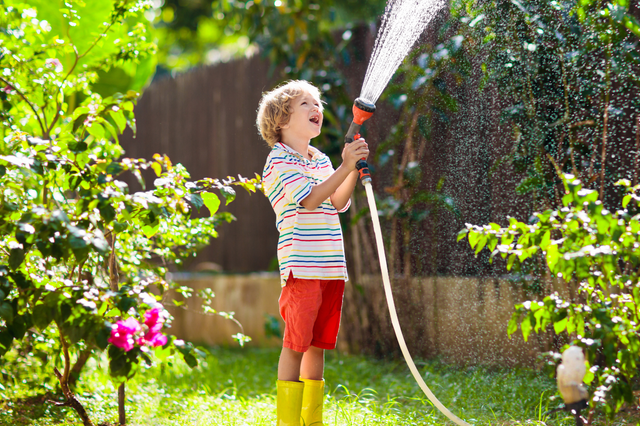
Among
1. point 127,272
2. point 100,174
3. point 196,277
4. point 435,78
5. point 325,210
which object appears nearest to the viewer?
point 100,174

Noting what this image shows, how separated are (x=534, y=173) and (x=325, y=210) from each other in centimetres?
95

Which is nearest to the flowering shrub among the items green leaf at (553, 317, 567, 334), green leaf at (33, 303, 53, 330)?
green leaf at (33, 303, 53, 330)

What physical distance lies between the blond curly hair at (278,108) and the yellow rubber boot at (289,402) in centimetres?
79

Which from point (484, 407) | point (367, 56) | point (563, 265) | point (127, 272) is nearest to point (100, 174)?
point (127, 272)

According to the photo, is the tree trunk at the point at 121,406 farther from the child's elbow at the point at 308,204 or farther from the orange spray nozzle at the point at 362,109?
the orange spray nozzle at the point at 362,109

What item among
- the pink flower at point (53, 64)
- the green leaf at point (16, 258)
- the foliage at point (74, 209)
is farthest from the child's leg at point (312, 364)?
the pink flower at point (53, 64)

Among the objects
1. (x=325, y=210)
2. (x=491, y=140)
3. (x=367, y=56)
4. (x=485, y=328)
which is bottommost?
(x=485, y=328)

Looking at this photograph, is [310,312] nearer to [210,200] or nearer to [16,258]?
[210,200]

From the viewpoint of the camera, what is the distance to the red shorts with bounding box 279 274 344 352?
1.71m

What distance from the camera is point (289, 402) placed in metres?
1.70

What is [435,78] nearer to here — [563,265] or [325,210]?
[325,210]

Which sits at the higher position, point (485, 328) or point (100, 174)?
point (100, 174)

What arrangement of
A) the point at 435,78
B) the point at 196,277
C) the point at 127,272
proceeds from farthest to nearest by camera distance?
the point at 196,277
the point at 435,78
the point at 127,272

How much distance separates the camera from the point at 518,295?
238 cm
